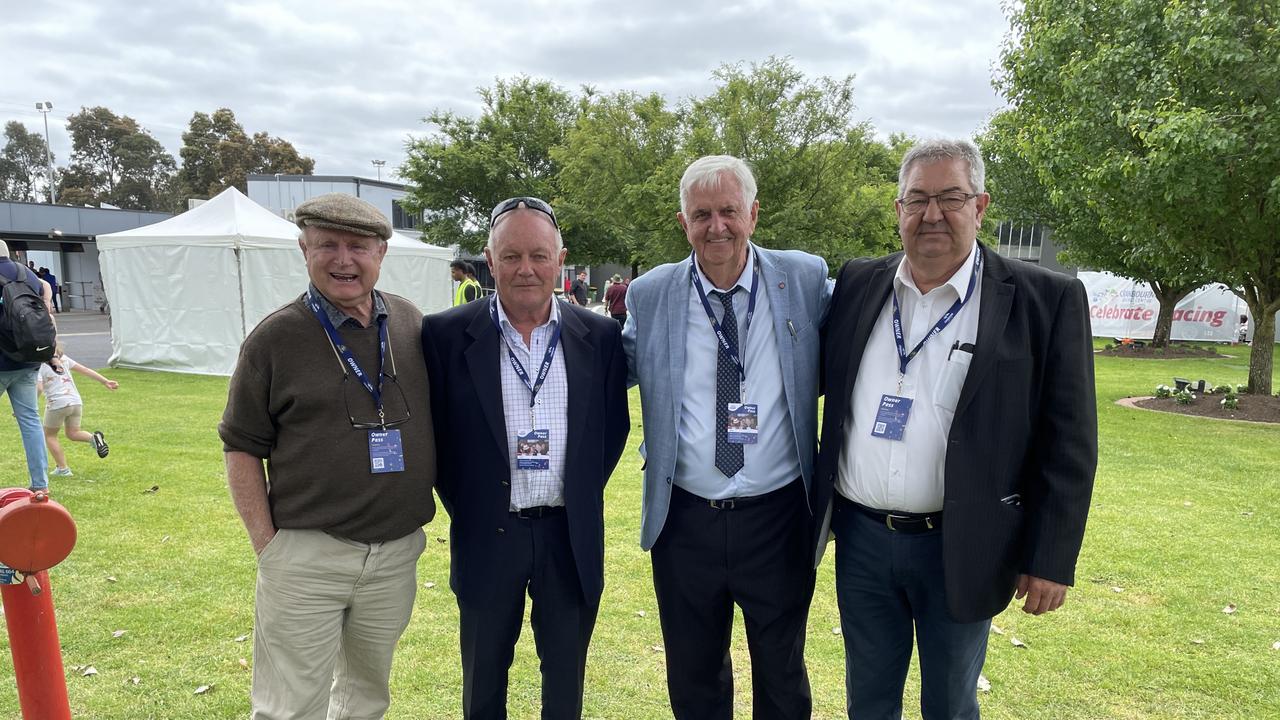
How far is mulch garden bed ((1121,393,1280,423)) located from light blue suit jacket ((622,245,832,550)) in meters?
11.9

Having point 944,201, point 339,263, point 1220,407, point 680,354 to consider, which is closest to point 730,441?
point 680,354

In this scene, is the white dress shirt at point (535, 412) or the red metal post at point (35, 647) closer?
the red metal post at point (35, 647)

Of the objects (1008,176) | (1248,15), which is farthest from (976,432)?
(1008,176)

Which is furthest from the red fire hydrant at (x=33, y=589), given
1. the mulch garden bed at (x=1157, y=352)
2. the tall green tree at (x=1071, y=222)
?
the mulch garden bed at (x=1157, y=352)

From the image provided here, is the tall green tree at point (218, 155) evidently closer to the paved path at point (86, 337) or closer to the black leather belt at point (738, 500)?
the paved path at point (86, 337)

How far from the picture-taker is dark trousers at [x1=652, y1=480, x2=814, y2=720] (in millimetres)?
2713

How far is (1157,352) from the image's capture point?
22141mm

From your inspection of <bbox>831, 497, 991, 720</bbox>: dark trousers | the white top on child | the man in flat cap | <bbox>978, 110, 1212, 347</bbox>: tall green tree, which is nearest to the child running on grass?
the white top on child

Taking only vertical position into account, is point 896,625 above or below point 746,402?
below

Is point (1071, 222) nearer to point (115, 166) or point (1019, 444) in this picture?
point (1019, 444)

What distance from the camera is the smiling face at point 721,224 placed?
2.67 meters

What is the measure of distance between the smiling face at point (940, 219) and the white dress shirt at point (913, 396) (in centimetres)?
10

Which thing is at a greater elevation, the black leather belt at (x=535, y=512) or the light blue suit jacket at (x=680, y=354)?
the light blue suit jacket at (x=680, y=354)

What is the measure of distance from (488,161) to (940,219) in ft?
101
